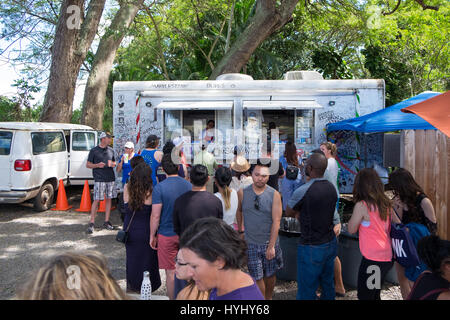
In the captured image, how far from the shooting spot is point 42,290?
131cm

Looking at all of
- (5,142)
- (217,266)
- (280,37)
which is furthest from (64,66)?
(280,37)

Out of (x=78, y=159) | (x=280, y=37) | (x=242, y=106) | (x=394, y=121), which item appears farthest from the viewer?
(x=280, y=37)

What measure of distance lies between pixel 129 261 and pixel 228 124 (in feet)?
15.2

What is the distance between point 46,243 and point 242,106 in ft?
14.6

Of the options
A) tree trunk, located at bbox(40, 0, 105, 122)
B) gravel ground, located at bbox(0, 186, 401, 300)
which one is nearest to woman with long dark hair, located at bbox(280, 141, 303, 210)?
gravel ground, located at bbox(0, 186, 401, 300)

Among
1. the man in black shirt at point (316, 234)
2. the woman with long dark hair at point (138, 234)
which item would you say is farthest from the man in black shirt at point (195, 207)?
the man in black shirt at point (316, 234)

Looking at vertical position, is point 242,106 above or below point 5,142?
above

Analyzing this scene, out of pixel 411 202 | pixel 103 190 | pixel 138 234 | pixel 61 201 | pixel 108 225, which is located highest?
pixel 411 202

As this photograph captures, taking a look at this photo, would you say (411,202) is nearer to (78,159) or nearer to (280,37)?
(78,159)

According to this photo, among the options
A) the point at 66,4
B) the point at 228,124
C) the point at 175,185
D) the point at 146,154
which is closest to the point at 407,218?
the point at 175,185

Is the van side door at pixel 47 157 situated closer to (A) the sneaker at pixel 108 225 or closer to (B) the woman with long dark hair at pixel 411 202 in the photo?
(A) the sneaker at pixel 108 225

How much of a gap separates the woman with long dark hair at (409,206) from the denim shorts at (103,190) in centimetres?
522

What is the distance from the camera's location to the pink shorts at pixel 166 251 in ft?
11.8

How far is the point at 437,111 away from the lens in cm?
285
